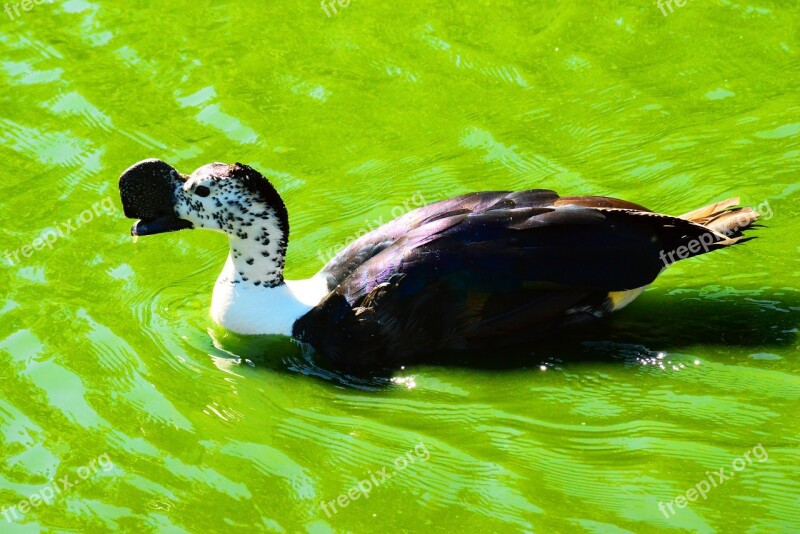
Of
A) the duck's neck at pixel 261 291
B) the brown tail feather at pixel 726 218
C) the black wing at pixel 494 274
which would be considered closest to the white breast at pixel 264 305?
the duck's neck at pixel 261 291

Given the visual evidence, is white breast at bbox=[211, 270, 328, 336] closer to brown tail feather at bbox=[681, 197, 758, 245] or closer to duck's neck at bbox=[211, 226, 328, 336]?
duck's neck at bbox=[211, 226, 328, 336]

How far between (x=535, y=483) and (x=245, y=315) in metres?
2.14

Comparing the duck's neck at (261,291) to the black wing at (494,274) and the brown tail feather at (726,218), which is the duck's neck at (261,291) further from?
the brown tail feather at (726,218)

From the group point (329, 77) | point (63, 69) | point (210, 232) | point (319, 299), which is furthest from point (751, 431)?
point (63, 69)

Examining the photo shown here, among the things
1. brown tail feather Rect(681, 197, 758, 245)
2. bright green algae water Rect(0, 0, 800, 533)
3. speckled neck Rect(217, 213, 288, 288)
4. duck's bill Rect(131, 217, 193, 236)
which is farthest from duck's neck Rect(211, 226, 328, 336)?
brown tail feather Rect(681, 197, 758, 245)

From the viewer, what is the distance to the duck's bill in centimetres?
735

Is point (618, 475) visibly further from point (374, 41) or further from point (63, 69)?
point (63, 69)

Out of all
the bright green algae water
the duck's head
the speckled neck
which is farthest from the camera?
the speckled neck

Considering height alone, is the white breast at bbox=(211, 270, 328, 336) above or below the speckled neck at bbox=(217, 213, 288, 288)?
below

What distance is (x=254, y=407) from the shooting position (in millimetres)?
6809

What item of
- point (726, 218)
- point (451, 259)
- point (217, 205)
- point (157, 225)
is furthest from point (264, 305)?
point (726, 218)

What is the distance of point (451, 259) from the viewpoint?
22.4 feet

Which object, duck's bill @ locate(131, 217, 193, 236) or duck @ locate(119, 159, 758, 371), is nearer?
duck @ locate(119, 159, 758, 371)

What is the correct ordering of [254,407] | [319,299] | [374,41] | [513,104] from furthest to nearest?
[374,41] → [513,104] → [319,299] → [254,407]
